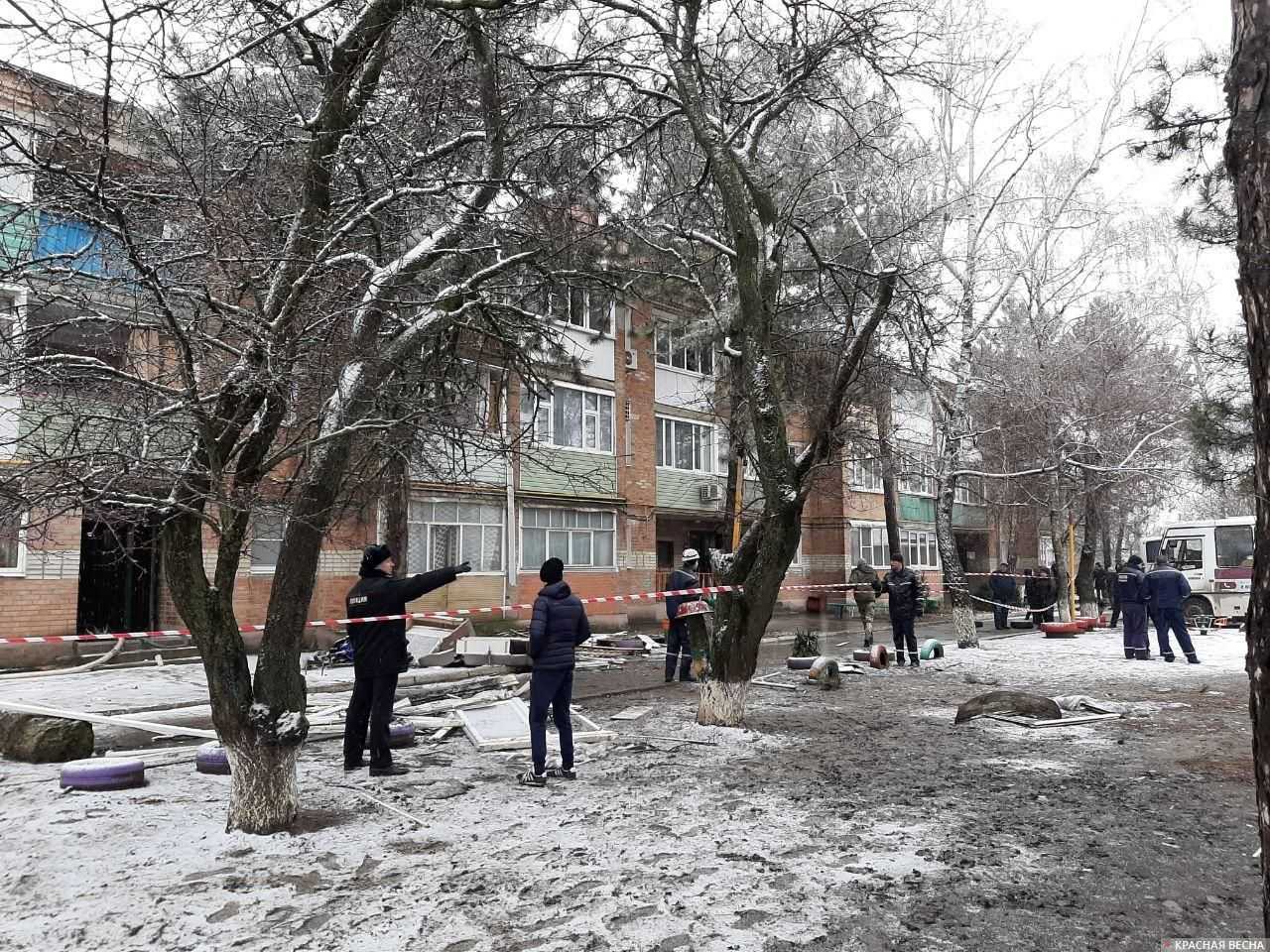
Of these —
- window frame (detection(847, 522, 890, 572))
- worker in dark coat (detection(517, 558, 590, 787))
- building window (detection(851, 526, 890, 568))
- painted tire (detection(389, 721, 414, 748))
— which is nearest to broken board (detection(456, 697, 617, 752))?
painted tire (detection(389, 721, 414, 748))

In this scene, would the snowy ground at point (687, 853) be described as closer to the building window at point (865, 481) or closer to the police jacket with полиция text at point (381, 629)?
the police jacket with полиция text at point (381, 629)

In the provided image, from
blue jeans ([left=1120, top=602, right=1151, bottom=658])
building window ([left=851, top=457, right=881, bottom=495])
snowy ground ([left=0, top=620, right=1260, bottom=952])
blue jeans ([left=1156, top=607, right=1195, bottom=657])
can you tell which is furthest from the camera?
building window ([left=851, top=457, right=881, bottom=495])

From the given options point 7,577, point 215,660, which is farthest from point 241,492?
point 7,577

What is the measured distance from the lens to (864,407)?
68.1 feet

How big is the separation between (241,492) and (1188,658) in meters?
15.4

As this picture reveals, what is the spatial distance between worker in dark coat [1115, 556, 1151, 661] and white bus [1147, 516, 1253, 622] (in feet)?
28.9

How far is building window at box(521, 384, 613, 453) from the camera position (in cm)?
2242

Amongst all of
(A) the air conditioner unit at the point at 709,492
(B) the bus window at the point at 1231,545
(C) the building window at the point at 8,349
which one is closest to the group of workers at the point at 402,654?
(C) the building window at the point at 8,349

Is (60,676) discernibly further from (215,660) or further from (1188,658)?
(1188,658)

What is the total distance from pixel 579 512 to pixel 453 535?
424 cm

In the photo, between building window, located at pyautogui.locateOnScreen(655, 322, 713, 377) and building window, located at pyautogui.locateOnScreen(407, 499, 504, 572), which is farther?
building window, located at pyautogui.locateOnScreen(655, 322, 713, 377)

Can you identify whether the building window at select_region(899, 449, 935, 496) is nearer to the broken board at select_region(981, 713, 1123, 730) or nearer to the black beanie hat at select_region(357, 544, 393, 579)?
the broken board at select_region(981, 713, 1123, 730)

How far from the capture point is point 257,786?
5.10m

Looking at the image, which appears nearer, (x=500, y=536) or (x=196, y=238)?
(x=196, y=238)
